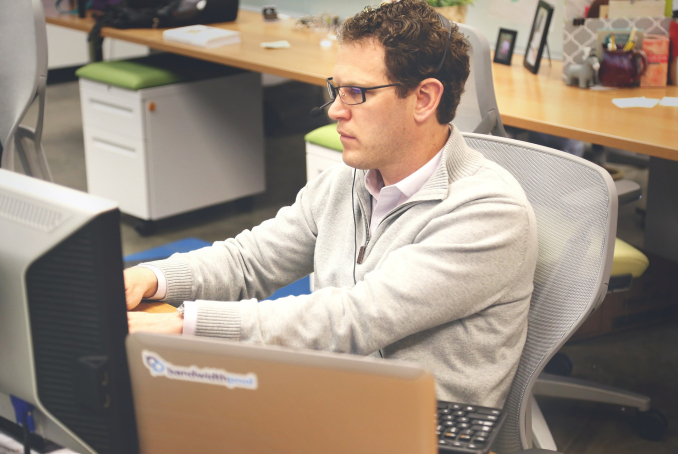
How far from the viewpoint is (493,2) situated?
313cm

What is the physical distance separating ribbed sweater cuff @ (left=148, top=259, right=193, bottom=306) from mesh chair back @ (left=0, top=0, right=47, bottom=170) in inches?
42.2

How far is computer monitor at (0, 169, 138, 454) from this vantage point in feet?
2.17

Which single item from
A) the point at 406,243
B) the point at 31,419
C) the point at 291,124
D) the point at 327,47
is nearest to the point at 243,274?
the point at 406,243

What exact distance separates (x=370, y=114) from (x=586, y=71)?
145cm

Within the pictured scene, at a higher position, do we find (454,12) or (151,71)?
(454,12)

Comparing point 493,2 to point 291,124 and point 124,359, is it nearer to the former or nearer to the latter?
point 291,124

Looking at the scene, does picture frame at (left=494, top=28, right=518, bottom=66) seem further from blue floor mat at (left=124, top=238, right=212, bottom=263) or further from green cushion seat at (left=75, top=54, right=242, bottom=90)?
blue floor mat at (left=124, top=238, right=212, bottom=263)

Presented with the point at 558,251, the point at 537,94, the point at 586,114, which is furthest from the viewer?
the point at 537,94

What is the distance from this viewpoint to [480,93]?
194cm

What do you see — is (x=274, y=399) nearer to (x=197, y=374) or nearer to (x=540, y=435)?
(x=197, y=374)

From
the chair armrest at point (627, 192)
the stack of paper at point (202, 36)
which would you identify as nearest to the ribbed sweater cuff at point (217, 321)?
the chair armrest at point (627, 192)

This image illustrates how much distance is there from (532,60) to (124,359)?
227cm

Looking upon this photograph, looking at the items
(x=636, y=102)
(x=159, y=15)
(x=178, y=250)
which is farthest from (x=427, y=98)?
(x=159, y=15)

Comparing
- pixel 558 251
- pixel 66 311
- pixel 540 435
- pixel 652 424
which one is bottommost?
pixel 652 424
